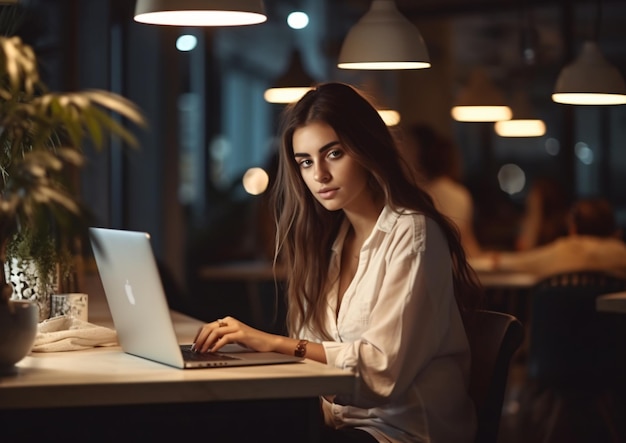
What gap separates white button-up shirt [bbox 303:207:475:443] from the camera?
3012mm

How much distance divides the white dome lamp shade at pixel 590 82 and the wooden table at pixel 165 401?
259 centimetres

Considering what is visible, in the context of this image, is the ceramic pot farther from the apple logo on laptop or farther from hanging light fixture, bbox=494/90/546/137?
hanging light fixture, bbox=494/90/546/137

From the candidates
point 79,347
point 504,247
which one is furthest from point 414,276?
point 504,247

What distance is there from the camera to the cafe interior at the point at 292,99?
634 cm

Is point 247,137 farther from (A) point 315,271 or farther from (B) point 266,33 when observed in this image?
(A) point 315,271

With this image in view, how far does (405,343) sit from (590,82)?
2309 millimetres

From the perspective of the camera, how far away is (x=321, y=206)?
3676 mm

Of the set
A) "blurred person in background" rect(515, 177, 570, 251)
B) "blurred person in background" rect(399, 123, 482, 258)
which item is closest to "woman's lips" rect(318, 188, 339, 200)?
"blurred person in background" rect(399, 123, 482, 258)

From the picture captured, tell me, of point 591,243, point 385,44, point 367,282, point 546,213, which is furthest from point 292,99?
point 367,282

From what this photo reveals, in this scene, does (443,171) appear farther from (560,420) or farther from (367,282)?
(367,282)

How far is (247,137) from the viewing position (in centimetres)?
1373

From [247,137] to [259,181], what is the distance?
150 inches

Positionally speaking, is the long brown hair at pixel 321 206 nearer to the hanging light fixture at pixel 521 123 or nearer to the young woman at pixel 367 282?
the young woman at pixel 367 282

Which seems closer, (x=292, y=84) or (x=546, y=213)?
(x=292, y=84)
